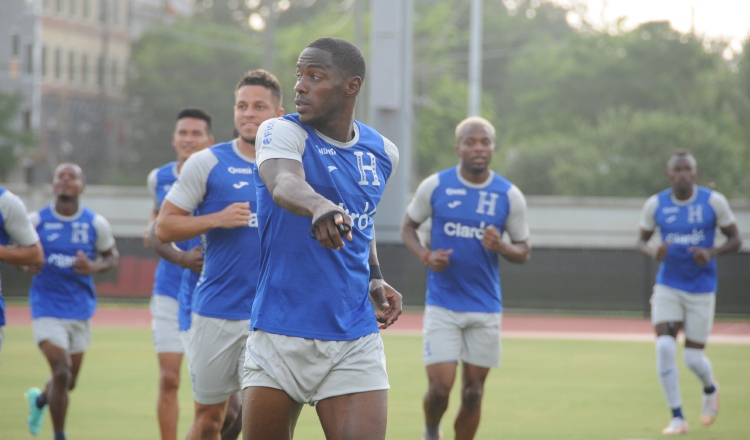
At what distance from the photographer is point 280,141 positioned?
459cm

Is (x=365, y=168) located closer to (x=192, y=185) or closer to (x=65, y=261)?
(x=192, y=185)

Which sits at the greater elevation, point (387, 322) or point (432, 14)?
point (432, 14)

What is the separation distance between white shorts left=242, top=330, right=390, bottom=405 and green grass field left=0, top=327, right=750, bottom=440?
457 centimetres

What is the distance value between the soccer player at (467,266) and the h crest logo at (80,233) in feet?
10.3

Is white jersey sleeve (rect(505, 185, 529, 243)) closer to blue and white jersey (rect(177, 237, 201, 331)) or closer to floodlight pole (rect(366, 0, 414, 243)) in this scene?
blue and white jersey (rect(177, 237, 201, 331))

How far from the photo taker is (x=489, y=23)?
251ft

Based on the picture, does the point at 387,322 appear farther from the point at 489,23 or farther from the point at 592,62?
the point at 489,23

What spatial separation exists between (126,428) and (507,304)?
1360cm

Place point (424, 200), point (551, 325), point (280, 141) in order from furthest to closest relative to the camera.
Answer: point (551, 325)
point (424, 200)
point (280, 141)

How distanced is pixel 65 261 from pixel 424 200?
3321mm

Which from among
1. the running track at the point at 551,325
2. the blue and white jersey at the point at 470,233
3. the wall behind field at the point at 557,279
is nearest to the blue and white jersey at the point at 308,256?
the blue and white jersey at the point at 470,233

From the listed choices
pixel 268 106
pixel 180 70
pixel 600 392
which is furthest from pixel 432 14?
pixel 268 106

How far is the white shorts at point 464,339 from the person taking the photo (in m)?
8.25

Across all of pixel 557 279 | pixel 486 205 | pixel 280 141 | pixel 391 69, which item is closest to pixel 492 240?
pixel 486 205
